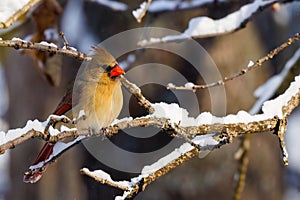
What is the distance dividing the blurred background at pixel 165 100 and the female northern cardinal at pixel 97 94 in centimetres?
119

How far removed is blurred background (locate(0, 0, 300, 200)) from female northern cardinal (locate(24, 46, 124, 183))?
119 cm

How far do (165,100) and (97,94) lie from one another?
1.68 meters

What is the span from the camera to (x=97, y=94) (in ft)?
7.55

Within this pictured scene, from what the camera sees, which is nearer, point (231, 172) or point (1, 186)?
point (231, 172)

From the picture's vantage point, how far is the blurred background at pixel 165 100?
4145mm

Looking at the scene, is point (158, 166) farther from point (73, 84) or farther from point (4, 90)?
point (4, 90)

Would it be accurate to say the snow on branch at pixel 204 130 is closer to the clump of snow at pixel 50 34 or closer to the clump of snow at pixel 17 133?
the clump of snow at pixel 17 133

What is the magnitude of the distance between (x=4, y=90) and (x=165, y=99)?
2.17 m

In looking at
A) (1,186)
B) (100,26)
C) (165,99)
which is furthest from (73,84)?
(1,186)

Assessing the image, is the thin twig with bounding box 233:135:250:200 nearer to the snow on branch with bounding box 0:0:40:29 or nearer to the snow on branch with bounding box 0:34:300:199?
the snow on branch with bounding box 0:34:300:199

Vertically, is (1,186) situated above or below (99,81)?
above

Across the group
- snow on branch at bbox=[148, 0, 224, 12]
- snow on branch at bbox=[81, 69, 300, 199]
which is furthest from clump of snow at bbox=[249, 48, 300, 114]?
snow on branch at bbox=[81, 69, 300, 199]

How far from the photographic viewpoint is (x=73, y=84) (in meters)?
2.52

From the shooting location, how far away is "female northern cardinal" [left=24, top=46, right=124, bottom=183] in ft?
7.25
